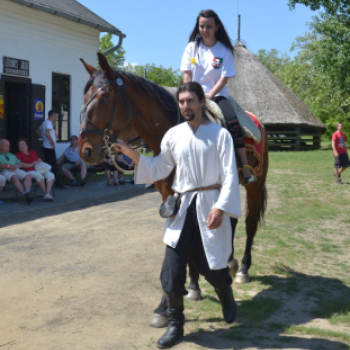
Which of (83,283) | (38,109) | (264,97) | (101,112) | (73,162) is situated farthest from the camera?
(264,97)

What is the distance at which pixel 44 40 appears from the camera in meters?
13.5

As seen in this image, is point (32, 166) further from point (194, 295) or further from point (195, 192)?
point (195, 192)

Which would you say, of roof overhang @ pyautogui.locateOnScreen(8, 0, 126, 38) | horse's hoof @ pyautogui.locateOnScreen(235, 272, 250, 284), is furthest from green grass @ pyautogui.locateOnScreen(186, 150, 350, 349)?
roof overhang @ pyautogui.locateOnScreen(8, 0, 126, 38)

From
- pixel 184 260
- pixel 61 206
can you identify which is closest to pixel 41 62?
pixel 61 206

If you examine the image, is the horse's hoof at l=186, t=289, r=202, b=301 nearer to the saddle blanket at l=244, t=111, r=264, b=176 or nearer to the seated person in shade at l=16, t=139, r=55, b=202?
the saddle blanket at l=244, t=111, r=264, b=176

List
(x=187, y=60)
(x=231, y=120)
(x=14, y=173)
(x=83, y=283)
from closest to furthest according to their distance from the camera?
(x=231, y=120) → (x=187, y=60) → (x=83, y=283) → (x=14, y=173)

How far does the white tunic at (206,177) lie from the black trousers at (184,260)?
5cm

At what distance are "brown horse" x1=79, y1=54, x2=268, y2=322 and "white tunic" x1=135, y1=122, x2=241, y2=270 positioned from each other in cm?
45

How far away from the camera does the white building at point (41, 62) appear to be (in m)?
12.4

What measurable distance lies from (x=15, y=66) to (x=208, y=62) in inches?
351

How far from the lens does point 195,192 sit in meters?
3.78

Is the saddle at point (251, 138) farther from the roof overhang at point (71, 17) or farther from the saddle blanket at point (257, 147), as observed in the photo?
the roof overhang at point (71, 17)

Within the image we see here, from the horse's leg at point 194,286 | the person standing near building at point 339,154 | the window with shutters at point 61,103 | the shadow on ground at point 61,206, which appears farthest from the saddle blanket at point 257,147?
the window with shutters at point 61,103

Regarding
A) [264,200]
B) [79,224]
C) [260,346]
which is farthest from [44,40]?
[260,346]
